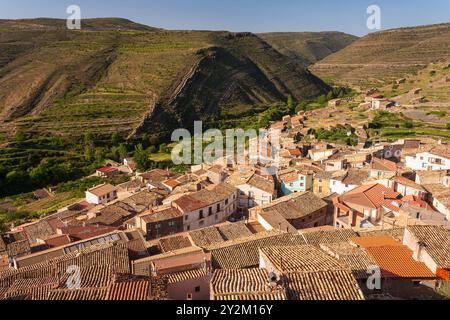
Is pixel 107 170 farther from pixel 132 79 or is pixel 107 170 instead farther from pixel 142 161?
pixel 132 79

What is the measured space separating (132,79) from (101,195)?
152 feet

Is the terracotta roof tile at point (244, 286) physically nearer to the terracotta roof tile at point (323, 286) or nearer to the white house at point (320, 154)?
the terracotta roof tile at point (323, 286)

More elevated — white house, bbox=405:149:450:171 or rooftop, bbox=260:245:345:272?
white house, bbox=405:149:450:171

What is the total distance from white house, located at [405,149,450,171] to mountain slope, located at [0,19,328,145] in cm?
4097

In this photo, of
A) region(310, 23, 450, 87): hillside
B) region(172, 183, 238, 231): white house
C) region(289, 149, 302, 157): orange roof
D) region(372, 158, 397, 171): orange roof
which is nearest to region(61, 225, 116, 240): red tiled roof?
region(172, 183, 238, 231): white house

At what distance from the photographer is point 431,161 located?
27.8 meters

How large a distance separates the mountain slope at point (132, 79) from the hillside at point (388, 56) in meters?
17.7

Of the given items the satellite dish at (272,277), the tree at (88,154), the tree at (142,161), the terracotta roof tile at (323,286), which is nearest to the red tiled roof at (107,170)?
the tree at (142,161)

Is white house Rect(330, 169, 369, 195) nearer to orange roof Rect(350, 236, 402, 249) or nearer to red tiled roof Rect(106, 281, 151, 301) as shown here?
orange roof Rect(350, 236, 402, 249)

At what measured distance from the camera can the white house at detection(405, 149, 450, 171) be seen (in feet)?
89.3

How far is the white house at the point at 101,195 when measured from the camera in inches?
1275

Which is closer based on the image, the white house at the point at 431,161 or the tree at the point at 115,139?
the white house at the point at 431,161

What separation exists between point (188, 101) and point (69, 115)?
2135 centimetres
